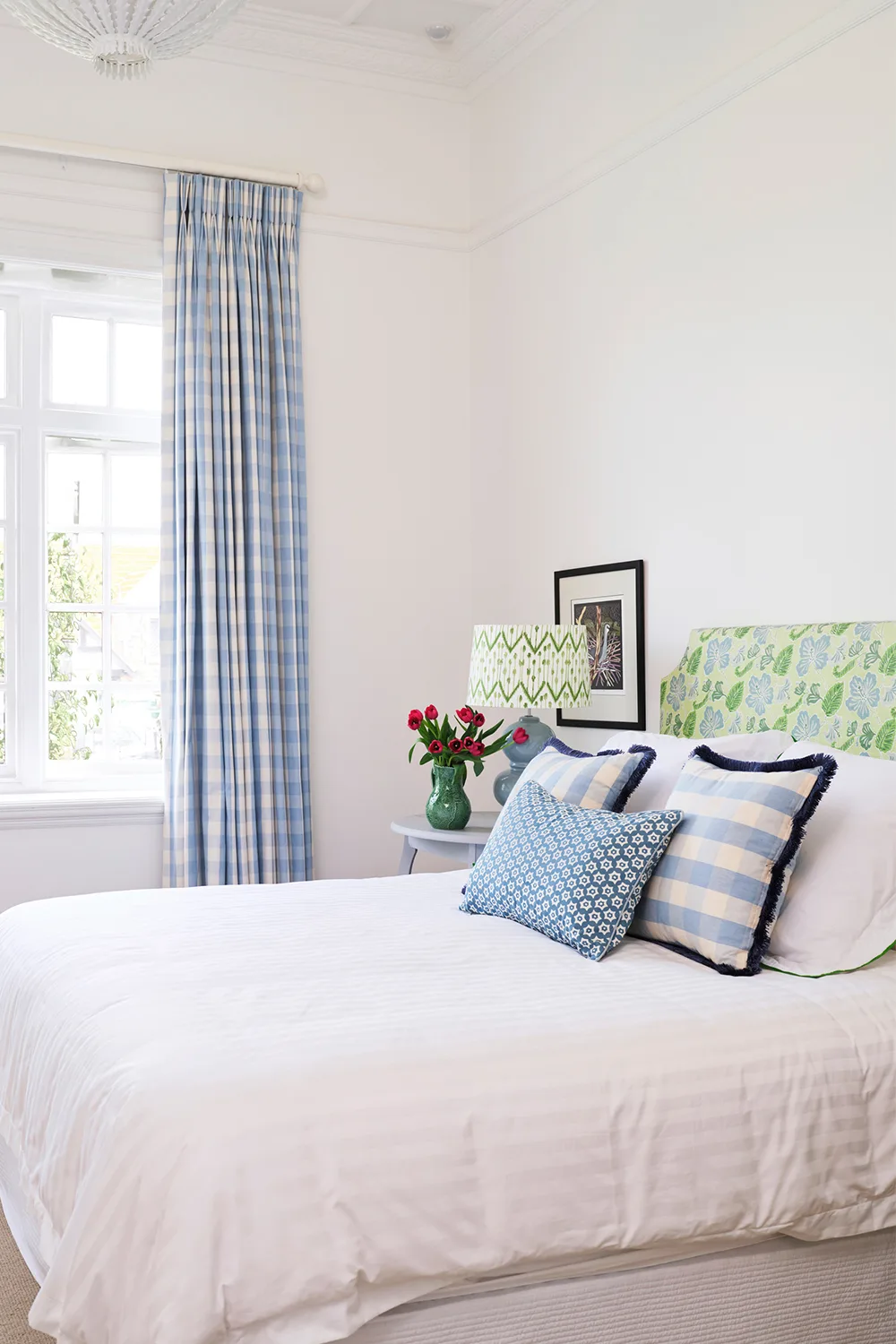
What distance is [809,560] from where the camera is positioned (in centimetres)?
292

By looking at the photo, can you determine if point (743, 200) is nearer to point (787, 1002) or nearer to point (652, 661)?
point (652, 661)

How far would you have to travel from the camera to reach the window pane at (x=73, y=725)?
4270 mm

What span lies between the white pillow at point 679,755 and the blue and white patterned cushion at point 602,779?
34 millimetres

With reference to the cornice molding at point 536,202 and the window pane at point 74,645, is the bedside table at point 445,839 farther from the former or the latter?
the cornice molding at point 536,202

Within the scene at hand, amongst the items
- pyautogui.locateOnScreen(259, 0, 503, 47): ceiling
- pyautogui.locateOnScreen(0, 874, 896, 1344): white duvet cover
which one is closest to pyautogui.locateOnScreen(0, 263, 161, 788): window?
pyautogui.locateOnScreen(259, 0, 503, 47): ceiling

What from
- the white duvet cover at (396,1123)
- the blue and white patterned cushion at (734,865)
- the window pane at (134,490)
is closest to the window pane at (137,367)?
the window pane at (134,490)

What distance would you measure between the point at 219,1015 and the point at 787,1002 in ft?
2.84

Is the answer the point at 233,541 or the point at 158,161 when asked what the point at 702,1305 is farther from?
the point at 158,161

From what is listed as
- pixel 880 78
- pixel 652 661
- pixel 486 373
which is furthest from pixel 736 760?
pixel 486 373

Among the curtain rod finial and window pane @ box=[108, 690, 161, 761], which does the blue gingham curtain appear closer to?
the curtain rod finial

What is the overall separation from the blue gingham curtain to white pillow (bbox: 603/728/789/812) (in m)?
1.72

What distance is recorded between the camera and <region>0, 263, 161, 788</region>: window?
417 cm

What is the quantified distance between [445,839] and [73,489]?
6.19 ft

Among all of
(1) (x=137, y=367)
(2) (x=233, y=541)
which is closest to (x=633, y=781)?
(2) (x=233, y=541)
